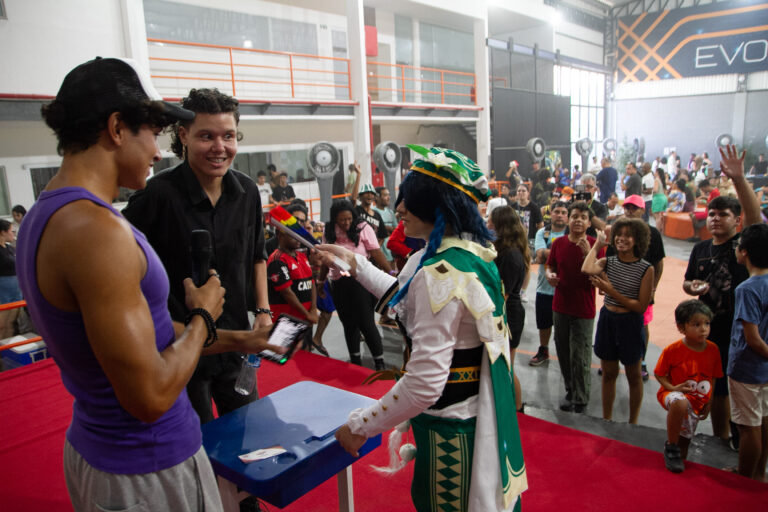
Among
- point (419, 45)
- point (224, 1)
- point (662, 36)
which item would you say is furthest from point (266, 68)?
point (662, 36)

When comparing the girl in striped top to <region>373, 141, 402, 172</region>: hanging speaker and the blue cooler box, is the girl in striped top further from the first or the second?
<region>373, 141, 402, 172</region>: hanging speaker

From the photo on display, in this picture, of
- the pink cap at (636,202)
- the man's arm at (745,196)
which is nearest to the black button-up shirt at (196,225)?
the man's arm at (745,196)

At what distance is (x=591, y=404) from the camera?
161 inches

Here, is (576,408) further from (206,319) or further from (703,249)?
(206,319)

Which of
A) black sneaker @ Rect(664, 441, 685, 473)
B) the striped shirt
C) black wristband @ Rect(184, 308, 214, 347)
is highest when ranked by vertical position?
black wristband @ Rect(184, 308, 214, 347)

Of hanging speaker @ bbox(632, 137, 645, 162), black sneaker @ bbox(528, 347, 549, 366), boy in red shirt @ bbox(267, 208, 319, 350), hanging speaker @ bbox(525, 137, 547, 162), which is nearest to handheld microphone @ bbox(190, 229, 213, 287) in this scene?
boy in red shirt @ bbox(267, 208, 319, 350)

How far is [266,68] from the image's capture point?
1171cm

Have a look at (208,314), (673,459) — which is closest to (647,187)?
(673,459)

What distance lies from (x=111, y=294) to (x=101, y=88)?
43 cm

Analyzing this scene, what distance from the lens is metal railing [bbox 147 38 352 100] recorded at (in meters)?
10.2

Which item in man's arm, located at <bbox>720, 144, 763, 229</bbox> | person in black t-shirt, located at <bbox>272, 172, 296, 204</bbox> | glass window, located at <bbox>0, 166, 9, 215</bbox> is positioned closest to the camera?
man's arm, located at <bbox>720, 144, 763, 229</bbox>

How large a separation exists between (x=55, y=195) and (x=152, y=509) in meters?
0.71

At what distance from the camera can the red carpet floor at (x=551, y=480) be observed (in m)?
2.44

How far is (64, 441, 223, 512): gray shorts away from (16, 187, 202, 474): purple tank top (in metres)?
0.02
